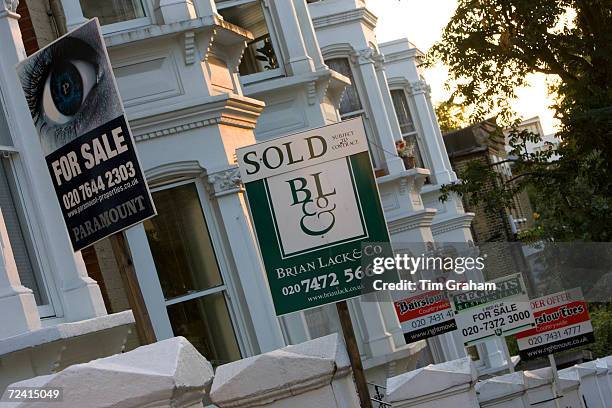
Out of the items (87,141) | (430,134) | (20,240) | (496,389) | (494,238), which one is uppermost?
(430,134)

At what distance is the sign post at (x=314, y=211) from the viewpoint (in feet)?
30.9

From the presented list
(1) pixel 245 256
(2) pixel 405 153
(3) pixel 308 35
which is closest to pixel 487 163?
(2) pixel 405 153

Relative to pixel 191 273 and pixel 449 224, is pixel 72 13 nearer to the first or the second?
pixel 191 273

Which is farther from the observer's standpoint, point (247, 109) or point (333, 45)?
point (333, 45)

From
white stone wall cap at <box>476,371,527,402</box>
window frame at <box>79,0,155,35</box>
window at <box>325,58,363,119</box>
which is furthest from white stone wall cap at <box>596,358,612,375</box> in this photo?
window frame at <box>79,0,155,35</box>

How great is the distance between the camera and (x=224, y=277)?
13.3 m

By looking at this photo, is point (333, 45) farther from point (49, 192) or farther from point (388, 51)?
point (49, 192)

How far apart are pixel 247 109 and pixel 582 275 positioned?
861 cm

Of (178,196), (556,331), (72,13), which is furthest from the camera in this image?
(556,331)

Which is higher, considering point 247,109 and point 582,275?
point 247,109

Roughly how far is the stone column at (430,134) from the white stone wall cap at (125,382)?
22.9 metres

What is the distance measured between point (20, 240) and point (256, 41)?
830 cm

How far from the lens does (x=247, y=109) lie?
13.7 metres

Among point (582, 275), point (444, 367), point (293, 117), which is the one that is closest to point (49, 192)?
point (444, 367)
